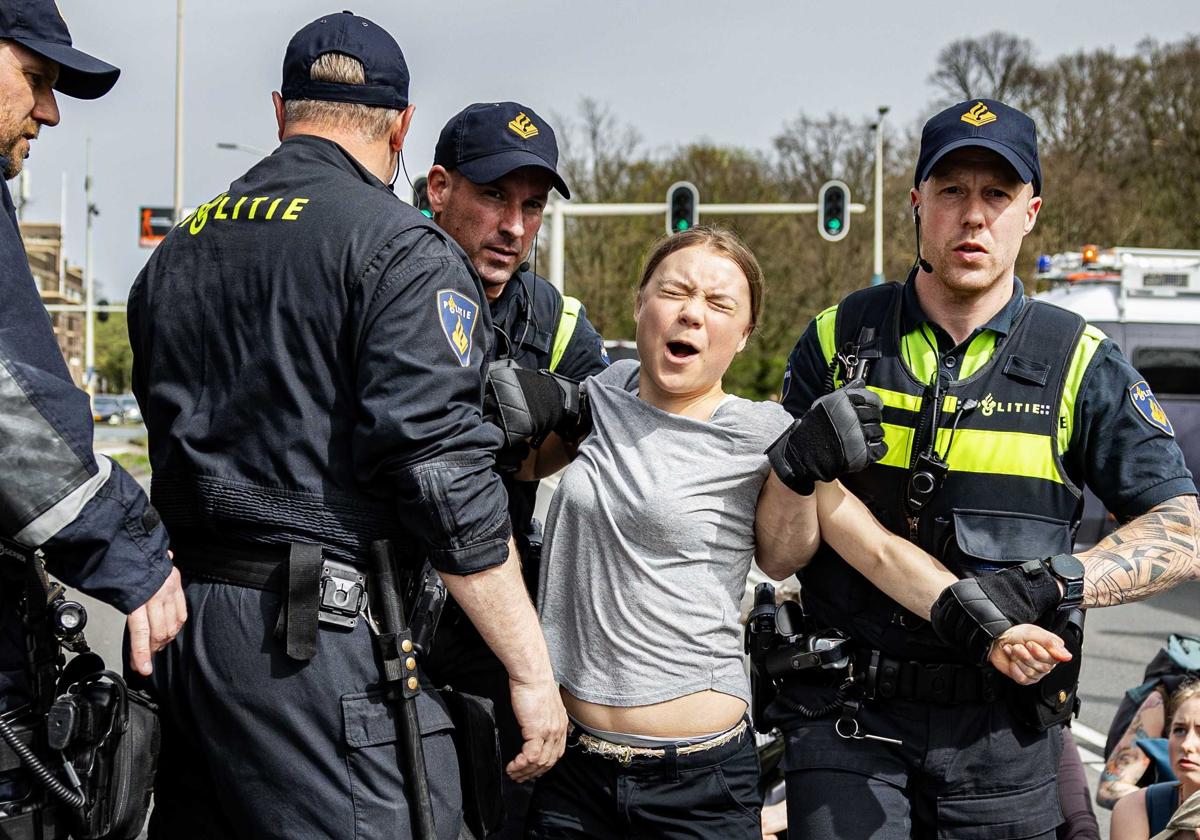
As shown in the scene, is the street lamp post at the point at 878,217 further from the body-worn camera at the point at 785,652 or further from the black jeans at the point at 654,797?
the black jeans at the point at 654,797

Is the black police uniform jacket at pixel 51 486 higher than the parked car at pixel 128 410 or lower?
higher

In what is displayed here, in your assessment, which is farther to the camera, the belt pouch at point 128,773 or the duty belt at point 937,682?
the duty belt at point 937,682

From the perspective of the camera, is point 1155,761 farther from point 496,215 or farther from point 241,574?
point 241,574

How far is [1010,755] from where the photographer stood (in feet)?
9.39

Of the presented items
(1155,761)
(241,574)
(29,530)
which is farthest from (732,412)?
(1155,761)

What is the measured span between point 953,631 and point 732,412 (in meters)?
0.69

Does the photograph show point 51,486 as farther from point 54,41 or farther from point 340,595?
point 54,41

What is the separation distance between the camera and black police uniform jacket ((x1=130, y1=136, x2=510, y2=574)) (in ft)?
8.22

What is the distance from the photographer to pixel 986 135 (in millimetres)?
2924

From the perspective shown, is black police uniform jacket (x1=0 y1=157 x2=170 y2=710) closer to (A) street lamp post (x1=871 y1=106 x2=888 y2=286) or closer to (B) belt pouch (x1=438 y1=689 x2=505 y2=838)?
(B) belt pouch (x1=438 y1=689 x2=505 y2=838)

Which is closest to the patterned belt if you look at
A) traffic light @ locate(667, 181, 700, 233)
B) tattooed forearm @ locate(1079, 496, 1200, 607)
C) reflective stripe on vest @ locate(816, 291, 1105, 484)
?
reflective stripe on vest @ locate(816, 291, 1105, 484)

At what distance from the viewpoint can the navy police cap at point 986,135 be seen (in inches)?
115

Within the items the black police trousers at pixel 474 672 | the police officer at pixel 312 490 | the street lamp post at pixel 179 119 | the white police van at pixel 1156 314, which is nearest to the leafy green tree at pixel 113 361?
the street lamp post at pixel 179 119

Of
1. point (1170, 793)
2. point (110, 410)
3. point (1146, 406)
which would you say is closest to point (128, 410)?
point (110, 410)
